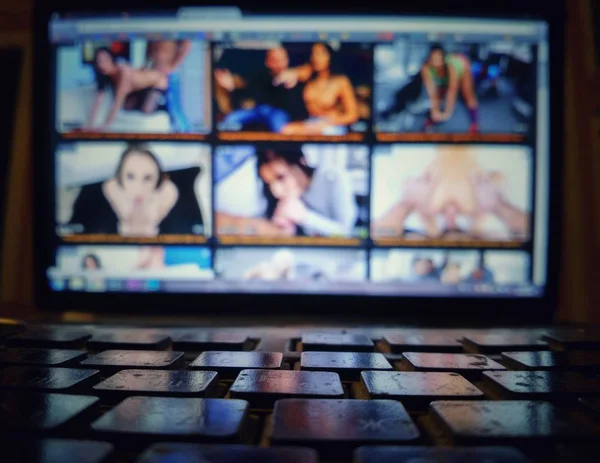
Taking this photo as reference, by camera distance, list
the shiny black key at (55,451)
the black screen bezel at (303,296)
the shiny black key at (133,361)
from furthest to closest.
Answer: the black screen bezel at (303,296), the shiny black key at (133,361), the shiny black key at (55,451)

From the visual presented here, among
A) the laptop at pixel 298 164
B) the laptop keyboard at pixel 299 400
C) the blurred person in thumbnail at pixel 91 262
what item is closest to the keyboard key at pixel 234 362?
the laptop keyboard at pixel 299 400

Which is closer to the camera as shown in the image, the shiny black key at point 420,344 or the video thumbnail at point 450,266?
the shiny black key at point 420,344

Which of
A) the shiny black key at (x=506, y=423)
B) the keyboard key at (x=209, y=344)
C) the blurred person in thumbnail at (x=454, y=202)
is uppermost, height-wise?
the blurred person in thumbnail at (x=454, y=202)

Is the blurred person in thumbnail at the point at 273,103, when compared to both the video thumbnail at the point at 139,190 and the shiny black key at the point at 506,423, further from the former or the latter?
Result: the shiny black key at the point at 506,423

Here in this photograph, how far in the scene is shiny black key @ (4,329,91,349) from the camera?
0.42 m

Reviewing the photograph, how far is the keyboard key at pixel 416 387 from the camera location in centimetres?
29

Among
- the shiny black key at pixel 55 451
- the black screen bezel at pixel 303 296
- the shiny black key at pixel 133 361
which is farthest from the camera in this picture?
the black screen bezel at pixel 303 296

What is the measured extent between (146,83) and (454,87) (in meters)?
0.44

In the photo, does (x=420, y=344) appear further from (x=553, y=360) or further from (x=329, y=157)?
(x=329, y=157)

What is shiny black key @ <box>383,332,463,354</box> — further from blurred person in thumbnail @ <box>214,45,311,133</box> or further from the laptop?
blurred person in thumbnail @ <box>214,45,311,133</box>

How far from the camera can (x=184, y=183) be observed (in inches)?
25.5

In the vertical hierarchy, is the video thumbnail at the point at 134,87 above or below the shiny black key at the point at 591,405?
above

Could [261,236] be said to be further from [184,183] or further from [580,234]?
[580,234]

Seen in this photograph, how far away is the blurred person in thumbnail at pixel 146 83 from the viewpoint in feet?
2.12
